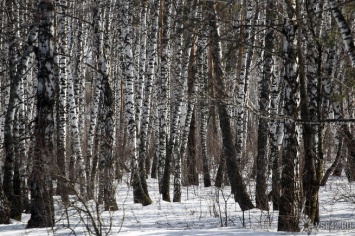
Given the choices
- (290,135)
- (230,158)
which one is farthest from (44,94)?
(230,158)

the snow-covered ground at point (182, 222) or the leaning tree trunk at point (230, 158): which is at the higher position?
the leaning tree trunk at point (230, 158)

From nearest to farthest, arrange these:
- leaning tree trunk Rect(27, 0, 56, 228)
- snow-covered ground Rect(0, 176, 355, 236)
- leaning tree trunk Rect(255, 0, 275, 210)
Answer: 1. snow-covered ground Rect(0, 176, 355, 236)
2. leaning tree trunk Rect(27, 0, 56, 228)
3. leaning tree trunk Rect(255, 0, 275, 210)

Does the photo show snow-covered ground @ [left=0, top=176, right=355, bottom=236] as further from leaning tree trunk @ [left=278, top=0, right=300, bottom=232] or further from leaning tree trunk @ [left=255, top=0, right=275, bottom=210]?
leaning tree trunk @ [left=255, top=0, right=275, bottom=210]

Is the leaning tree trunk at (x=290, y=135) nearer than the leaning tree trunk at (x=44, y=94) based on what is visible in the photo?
Yes

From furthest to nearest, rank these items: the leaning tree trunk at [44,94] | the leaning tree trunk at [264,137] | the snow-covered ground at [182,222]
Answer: the leaning tree trunk at [264,137]
the leaning tree trunk at [44,94]
the snow-covered ground at [182,222]

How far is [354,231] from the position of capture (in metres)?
8.40

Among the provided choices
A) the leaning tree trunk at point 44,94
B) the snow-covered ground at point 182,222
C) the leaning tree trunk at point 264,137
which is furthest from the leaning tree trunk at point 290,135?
the leaning tree trunk at point 44,94

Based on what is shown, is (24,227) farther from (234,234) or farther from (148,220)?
(234,234)

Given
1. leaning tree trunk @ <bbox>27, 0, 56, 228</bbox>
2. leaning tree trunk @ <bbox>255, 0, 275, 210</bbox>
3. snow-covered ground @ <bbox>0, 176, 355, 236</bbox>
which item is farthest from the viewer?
leaning tree trunk @ <bbox>255, 0, 275, 210</bbox>

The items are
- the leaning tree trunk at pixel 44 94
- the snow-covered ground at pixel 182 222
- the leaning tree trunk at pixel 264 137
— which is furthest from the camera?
the leaning tree trunk at pixel 264 137

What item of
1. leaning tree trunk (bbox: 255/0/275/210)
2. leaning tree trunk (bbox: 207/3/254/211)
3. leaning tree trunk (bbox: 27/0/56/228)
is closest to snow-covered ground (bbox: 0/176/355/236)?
leaning tree trunk (bbox: 207/3/254/211)

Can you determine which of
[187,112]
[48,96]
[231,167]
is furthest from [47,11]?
[187,112]

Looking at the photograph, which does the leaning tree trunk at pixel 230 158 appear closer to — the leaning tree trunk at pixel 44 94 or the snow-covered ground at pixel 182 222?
the snow-covered ground at pixel 182 222

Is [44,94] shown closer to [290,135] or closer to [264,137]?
[290,135]
